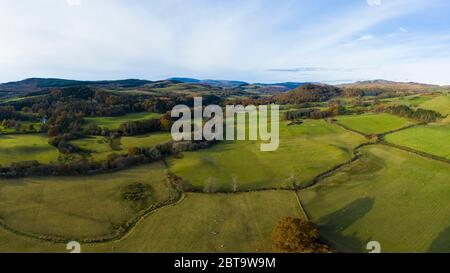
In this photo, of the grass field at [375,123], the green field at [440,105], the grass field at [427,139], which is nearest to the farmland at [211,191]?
the grass field at [427,139]

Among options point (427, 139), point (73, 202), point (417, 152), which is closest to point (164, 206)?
point (73, 202)

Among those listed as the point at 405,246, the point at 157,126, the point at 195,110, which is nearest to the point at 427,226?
the point at 405,246

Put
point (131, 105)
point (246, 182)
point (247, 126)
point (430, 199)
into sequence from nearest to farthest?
point (430, 199)
point (246, 182)
point (247, 126)
point (131, 105)

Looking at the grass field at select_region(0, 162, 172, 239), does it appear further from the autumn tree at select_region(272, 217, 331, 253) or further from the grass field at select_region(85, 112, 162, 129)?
the grass field at select_region(85, 112, 162, 129)

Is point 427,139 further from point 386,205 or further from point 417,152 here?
point 386,205

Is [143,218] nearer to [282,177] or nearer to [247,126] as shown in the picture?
[282,177]
